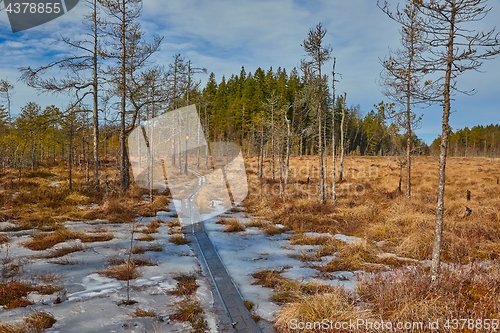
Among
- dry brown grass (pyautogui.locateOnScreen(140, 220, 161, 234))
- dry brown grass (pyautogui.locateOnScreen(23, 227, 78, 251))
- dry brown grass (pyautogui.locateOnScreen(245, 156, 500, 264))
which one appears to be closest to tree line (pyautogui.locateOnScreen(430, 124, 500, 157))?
dry brown grass (pyautogui.locateOnScreen(245, 156, 500, 264))

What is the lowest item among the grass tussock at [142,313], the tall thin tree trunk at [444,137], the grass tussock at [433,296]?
the grass tussock at [142,313]

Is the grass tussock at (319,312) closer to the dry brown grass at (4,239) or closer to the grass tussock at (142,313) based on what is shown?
the grass tussock at (142,313)

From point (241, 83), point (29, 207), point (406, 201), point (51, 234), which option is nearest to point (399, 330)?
point (51, 234)

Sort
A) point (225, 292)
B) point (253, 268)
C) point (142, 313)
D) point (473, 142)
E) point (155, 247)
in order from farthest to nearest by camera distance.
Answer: point (473, 142) < point (155, 247) < point (253, 268) < point (225, 292) < point (142, 313)

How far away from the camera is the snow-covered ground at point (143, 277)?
453 centimetres

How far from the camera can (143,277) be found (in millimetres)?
6340

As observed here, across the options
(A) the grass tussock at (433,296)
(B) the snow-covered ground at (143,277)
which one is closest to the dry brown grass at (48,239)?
(B) the snow-covered ground at (143,277)

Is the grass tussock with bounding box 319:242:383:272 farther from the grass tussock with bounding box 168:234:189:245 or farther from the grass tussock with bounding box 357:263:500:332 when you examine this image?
the grass tussock with bounding box 168:234:189:245

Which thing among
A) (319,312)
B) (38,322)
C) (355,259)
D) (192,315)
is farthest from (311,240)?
(38,322)

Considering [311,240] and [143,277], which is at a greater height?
[143,277]

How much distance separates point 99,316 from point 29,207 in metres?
10.5

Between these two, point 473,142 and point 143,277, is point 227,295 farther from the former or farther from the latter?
point 473,142

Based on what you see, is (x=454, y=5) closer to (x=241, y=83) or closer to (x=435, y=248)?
(x=435, y=248)

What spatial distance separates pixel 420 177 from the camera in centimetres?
2706
